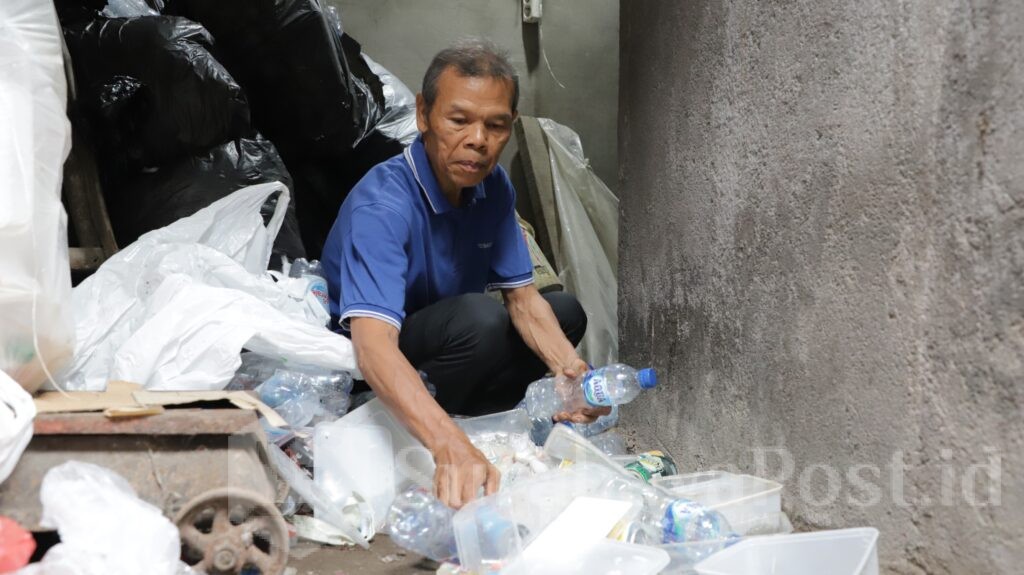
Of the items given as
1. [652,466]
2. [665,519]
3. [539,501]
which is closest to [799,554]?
[665,519]

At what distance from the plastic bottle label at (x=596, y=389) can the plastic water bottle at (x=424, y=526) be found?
482mm

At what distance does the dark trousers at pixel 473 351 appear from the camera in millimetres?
2314

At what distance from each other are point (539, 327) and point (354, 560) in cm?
92

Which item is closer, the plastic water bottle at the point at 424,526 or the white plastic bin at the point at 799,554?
the white plastic bin at the point at 799,554

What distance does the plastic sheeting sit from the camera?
377 centimetres

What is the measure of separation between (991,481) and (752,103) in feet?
3.33

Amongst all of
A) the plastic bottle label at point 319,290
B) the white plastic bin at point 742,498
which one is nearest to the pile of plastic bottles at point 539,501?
the white plastic bin at point 742,498

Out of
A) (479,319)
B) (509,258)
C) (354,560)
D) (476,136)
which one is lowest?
(354,560)

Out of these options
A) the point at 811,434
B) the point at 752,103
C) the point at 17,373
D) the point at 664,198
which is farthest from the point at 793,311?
the point at 17,373

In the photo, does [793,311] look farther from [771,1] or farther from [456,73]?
[456,73]

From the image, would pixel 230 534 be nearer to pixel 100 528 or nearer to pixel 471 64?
pixel 100 528

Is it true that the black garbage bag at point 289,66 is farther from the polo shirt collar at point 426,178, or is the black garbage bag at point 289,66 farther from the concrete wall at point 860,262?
the concrete wall at point 860,262

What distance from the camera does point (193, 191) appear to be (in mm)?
2791

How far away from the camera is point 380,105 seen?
340cm
